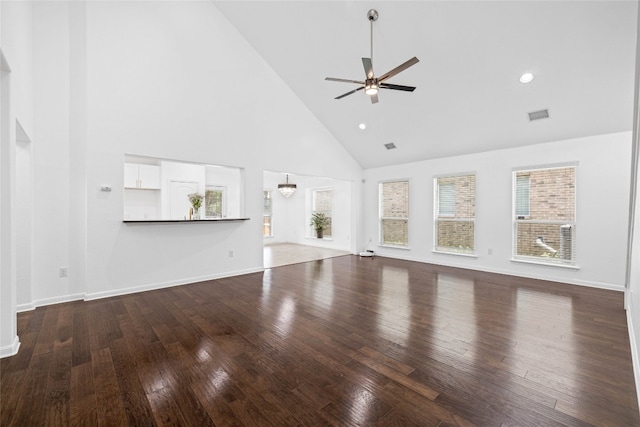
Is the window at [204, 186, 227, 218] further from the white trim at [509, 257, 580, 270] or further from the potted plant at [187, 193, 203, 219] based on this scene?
the white trim at [509, 257, 580, 270]

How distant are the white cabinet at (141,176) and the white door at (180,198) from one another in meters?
0.34

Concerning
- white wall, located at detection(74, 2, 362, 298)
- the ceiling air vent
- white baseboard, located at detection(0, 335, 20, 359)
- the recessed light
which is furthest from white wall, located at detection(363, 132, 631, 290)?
white baseboard, located at detection(0, 335, 20, 359)

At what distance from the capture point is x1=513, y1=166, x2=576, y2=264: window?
5.03 meters

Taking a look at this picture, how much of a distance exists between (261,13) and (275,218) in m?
7.11

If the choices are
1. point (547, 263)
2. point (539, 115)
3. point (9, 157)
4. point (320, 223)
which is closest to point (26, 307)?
point (9, 157)

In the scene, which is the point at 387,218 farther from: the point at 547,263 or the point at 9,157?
the point at 9,157

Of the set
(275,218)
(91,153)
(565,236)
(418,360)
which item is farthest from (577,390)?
(275,218)

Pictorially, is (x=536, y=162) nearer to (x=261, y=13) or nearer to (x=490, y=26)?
(x=490, y=26)

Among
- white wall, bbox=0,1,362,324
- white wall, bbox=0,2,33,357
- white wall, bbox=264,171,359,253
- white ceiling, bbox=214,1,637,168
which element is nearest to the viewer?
white wall, bbox=0,2,33,357

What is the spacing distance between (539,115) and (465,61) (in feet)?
5.45

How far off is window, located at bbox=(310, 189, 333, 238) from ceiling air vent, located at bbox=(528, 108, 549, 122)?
19.3 feet

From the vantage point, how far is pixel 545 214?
17.3ft

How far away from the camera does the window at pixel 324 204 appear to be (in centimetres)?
973

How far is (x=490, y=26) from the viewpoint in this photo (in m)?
3.67
